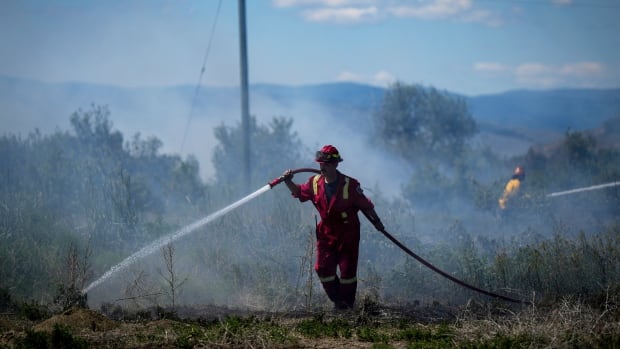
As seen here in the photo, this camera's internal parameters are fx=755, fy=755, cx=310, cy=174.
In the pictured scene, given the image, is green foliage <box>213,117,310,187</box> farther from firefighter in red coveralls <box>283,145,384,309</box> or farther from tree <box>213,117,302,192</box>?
firefighter in red coveralls <box>283,145,384,309</box>

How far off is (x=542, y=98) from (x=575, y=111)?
286 inches

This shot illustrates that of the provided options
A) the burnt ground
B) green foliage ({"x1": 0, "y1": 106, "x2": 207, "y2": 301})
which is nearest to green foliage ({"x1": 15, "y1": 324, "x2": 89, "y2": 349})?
the burnt ground

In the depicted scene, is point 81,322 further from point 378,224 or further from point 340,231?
point 378,224

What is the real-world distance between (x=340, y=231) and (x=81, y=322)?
2932 mm

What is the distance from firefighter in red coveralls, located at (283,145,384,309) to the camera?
8.37 meters

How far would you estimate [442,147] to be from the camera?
1027 inches

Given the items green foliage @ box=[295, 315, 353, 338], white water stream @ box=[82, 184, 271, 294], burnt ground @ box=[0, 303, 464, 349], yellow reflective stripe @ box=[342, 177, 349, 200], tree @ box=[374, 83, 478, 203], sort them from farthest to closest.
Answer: tree @ box=[374, 83, 478, 203] → white water stream @ box=[82, 184, 271, 294] → yellow reflective stripe @ box=[342, 177, 349, 200] → green foliage @ box=[295, 315, 353, 338] → burnt ground @ box=[0, 303, 464, 349]

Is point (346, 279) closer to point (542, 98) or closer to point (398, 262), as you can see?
point (398, 262)

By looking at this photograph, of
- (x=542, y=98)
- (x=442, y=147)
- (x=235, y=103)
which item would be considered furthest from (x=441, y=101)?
(x=542, y=98)

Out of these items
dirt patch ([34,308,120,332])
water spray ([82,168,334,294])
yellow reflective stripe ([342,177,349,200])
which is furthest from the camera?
water spray ([82,168,334,294])

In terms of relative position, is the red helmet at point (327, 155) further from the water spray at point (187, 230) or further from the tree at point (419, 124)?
the tree at point (419, 124)

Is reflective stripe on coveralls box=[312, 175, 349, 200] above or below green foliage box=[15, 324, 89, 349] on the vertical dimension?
above

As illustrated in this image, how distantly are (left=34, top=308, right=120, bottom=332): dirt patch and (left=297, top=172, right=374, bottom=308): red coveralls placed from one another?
2435 millimetres

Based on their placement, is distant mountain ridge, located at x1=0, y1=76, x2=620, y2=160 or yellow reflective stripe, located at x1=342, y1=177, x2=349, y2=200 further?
distant mountain ridge, located at x1=0, y1=76, x2=620, y2=160
